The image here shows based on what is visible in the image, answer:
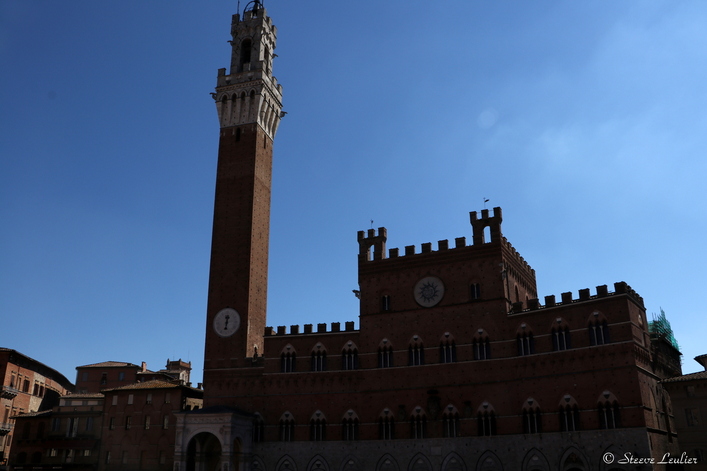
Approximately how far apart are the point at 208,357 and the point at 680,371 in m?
36.8

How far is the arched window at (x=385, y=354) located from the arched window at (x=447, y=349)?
3811mm

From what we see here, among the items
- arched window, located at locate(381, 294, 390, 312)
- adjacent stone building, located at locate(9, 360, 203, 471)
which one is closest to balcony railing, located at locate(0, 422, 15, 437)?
adjacent stone building, located at locate(9, 360, 203, 471)

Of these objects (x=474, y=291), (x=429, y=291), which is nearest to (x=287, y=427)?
(x=429, y=291)

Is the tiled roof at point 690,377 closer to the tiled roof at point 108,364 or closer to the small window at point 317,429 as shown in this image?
the small window at point 317,429

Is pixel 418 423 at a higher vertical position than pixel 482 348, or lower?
lower

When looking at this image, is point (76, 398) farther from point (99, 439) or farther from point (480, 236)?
point (480, 236)

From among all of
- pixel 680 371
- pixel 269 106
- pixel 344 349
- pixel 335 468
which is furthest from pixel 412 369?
pixel 269 106

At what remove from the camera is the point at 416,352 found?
4459cm

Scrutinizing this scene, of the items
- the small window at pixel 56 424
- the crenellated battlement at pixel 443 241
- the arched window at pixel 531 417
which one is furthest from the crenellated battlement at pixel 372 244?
the small window at pixel 56 424

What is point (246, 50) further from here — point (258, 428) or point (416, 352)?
point (258, 428)

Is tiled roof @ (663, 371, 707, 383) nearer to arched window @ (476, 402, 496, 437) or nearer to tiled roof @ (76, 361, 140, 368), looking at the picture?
arched window @ (476, 402, 496, 437)

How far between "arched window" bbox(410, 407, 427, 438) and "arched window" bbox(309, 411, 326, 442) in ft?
21.8

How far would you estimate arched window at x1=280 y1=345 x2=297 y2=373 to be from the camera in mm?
47844

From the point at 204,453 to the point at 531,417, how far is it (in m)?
23.5
